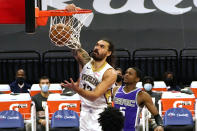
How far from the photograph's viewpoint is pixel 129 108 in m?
7.33

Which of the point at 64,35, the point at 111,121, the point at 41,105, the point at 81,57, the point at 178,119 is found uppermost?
the point at 64,35

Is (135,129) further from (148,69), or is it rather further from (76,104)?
(148,69)

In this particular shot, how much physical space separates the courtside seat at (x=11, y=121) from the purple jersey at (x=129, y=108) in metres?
2.70

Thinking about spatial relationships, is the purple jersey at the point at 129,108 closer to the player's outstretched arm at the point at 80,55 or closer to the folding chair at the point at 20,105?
the player's outstretched arm at the point at 80,55

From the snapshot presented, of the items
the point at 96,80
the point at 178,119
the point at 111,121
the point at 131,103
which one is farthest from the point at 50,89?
the point at 111,121

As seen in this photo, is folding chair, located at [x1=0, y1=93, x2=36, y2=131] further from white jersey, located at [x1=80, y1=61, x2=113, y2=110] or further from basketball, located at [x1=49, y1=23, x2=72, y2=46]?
white jersey, located at [x1=80, y1=61, x2=113, y2=110]

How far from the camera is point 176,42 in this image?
15.4m

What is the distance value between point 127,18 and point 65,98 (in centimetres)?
563

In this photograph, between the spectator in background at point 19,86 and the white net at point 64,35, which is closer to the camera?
the white net at point 64,35

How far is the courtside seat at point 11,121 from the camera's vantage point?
9633 millimetres

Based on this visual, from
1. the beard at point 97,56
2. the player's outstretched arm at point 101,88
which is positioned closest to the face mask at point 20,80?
the beard at point 97,56

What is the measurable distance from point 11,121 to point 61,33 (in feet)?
10.2

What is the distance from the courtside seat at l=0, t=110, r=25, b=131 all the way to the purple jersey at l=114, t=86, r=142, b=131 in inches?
106

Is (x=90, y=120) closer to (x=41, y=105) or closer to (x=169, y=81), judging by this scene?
(x=41, y=105)
